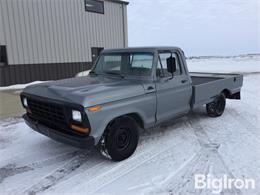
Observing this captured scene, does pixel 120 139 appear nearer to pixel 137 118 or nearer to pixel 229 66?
pixel 137 118

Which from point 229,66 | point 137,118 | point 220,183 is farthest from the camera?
point 229,66

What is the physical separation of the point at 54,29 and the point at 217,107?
36.7 feet

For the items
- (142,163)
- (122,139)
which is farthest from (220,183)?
(122,139)

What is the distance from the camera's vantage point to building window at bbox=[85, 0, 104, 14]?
1530 centimetres

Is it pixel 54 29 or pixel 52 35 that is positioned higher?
pixel 54 29

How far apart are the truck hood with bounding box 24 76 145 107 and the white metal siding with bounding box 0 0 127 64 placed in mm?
9769

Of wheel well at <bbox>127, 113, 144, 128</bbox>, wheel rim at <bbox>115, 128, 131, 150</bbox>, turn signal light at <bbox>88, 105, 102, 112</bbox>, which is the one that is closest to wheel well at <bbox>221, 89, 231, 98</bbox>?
wheel well at <bbox>127, 113, 144, 128</bbox>

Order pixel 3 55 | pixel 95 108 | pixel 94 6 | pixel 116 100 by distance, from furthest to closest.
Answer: pixel 94 6 → pixel 3 55 → pixel 116 100 → pixel 95 108

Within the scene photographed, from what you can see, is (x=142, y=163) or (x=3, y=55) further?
(x=3, y=55)

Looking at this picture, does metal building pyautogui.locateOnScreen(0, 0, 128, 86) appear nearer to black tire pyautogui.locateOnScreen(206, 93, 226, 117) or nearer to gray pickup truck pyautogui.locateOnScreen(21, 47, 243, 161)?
gray pickup truck pyautogui.locateOnScreen(21, 47, 243, 161)

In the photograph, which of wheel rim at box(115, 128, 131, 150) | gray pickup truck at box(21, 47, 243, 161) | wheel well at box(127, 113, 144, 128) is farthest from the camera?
wheel well at box(127, 113, 144, 128)

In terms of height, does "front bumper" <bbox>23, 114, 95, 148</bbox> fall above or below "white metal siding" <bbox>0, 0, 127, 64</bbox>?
below

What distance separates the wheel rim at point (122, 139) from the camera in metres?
3.83

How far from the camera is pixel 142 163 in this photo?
12.6ft
